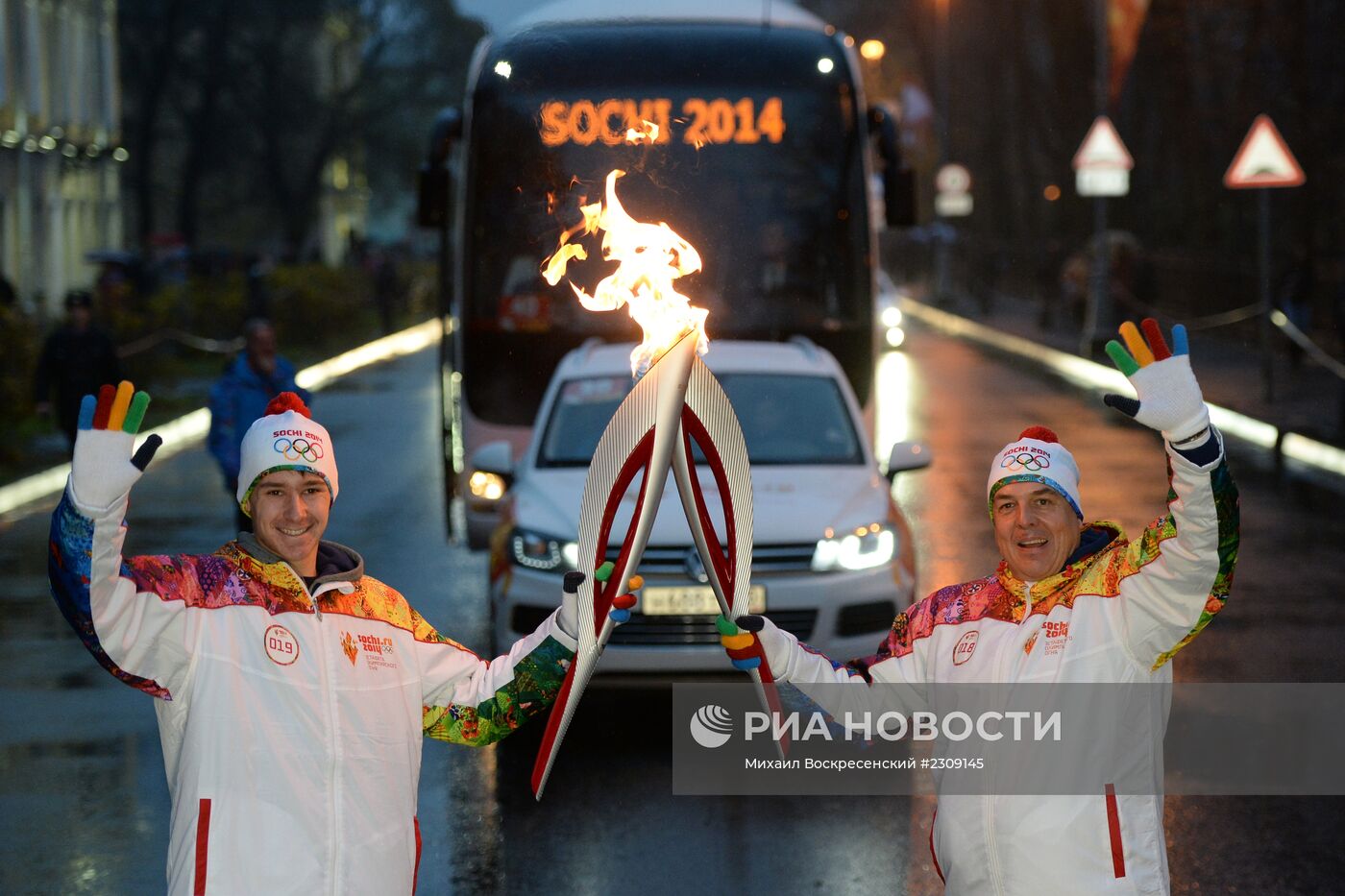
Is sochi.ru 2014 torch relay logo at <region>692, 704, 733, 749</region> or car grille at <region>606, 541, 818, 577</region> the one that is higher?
car grille at <region>606, 541, 818, 577</region>

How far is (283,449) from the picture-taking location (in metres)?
4.03

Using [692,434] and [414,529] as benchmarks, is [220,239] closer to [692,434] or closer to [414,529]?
[414,529]

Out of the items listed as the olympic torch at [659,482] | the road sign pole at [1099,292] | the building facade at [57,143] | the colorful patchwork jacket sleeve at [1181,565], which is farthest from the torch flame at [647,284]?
the building facade at [57,143]

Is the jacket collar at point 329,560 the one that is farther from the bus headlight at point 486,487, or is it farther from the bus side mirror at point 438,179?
the bus side mirror at point 438,179

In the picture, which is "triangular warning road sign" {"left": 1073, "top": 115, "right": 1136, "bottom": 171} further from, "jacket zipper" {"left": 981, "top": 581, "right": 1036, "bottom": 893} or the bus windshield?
"jacket zipper" {"left": 981, "top": 581, "right": 1036, "bottom": 893}

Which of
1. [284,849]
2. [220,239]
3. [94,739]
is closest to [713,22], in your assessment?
[94,739]

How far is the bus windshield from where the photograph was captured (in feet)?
37.7

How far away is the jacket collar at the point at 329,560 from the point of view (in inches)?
155

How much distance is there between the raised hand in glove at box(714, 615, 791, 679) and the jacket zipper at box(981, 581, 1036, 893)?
1.42 ft

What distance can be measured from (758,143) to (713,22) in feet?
2.75

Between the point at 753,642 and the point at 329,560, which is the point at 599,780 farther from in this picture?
the point at 329,560

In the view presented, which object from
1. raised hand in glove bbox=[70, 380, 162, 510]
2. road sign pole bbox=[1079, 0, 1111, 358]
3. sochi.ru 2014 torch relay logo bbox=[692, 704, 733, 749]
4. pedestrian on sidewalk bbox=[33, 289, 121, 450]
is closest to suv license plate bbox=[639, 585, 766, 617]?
sochi.ru 2014 torch relay logo bbox=[692, 704, 733, 749]

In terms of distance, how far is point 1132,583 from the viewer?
3.97 m

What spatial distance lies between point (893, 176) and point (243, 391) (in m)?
4.16
